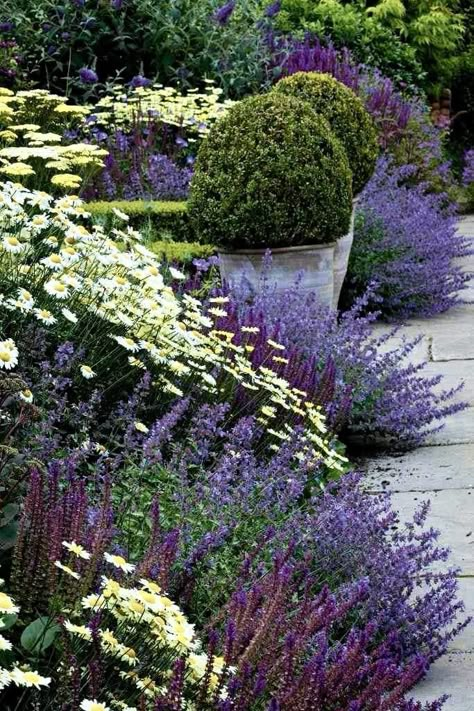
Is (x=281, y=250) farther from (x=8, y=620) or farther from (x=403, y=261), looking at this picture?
(x=8, y=620)

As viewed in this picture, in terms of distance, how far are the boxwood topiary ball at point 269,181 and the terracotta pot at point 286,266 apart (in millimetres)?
62

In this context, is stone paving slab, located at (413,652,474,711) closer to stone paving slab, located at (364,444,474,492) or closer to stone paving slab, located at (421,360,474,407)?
stone paving slab, located at (364,444,474,492)

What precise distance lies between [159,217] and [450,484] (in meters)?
3.51

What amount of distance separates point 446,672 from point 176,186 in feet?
19.8

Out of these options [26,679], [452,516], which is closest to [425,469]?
[452,516]

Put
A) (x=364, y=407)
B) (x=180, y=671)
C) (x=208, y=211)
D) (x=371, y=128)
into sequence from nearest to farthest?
(x=180, y=671) < (x=364, y=407) < (x=208, y=211) < (x=371, y=128)

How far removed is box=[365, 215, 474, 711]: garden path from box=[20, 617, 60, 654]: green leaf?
4.25ft

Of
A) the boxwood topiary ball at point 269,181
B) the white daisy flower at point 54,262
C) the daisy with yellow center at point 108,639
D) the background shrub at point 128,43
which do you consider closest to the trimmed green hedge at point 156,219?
the boxwood topiary ball at point 269,181

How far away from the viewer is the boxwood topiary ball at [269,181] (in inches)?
281

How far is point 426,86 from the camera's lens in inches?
690

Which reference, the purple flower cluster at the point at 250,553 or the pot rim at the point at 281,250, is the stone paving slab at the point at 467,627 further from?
the pot rim at the point at 281,250

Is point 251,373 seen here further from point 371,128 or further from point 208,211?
point 371,128

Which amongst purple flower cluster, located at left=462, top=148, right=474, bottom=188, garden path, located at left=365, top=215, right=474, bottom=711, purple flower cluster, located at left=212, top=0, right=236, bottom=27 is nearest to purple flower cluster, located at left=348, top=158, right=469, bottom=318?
garden path, located at left=365, top=215, right=474, bottom=711

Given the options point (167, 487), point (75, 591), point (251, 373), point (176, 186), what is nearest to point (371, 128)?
point (176, 186)
